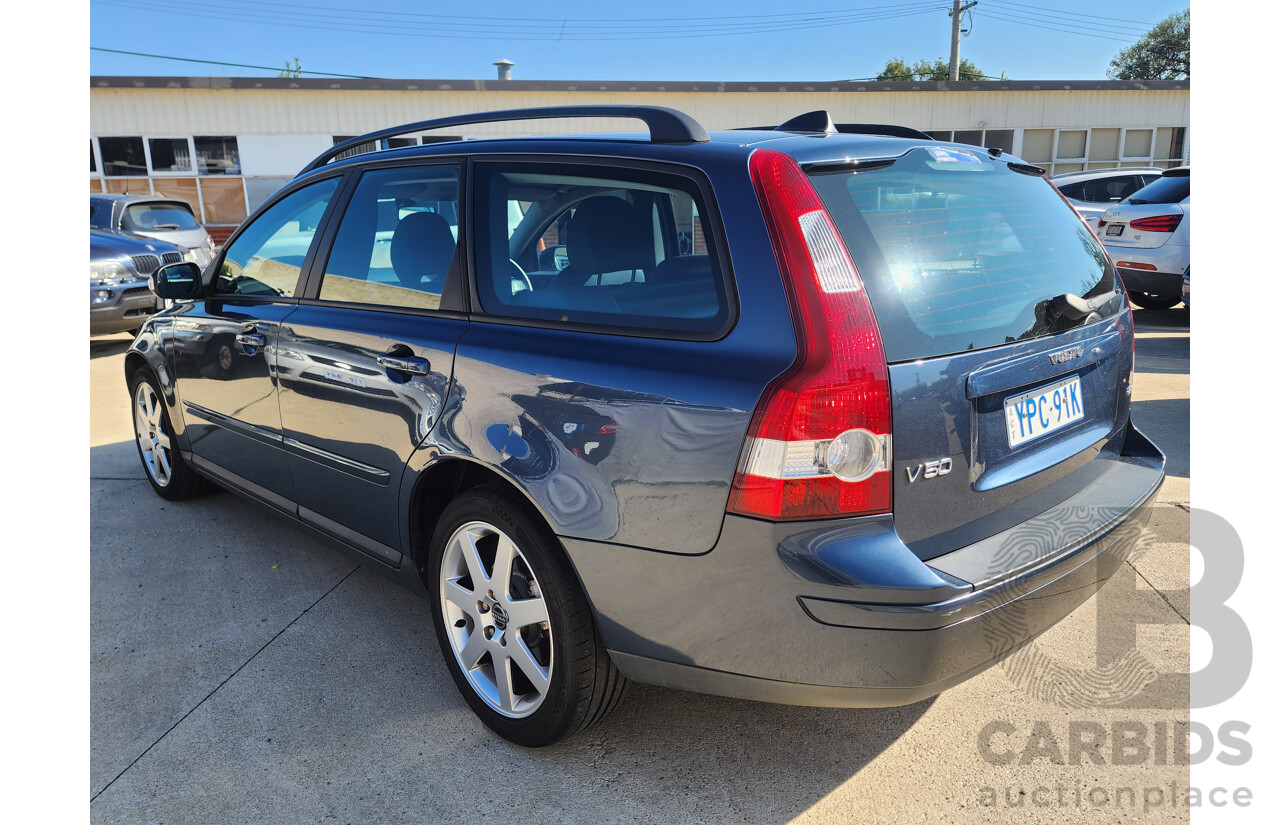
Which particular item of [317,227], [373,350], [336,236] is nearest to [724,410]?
[373,350]

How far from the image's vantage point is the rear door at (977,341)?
6.09 feet

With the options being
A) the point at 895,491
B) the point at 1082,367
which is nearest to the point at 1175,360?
the point at 1082,367

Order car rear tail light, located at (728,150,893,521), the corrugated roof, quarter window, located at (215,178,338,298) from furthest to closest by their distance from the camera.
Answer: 1. the corrugated roof
2. quarter window, located at (215,178,338,298)
3. car rear tail light, located at (728,150,893,521)

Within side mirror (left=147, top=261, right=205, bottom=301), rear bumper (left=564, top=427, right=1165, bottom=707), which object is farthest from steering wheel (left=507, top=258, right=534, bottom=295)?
side mirror (left=147, top=261, right=205, bottom=301)

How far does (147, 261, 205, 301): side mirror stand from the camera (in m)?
3.66

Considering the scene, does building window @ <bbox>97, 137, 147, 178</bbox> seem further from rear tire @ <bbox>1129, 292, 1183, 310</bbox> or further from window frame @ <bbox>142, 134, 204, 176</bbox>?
rear tire @ <bbox>1129, 292, 1183, 310</bbox>

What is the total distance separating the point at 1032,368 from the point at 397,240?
1994mm

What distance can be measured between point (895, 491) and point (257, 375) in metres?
2.50

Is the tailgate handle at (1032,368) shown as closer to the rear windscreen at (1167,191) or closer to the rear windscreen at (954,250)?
the rear windscreen at (954,250)

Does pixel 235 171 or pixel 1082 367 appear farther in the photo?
pixel 235 171

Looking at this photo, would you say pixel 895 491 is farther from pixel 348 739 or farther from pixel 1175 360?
pixel 1175 360

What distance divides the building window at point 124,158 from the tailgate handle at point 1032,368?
23.2 m

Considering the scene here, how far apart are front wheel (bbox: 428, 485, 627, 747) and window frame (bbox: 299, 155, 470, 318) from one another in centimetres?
60

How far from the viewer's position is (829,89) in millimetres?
22172
